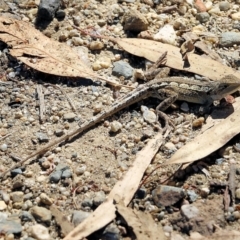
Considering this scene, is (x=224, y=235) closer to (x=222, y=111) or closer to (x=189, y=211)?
(x=189, y=211)

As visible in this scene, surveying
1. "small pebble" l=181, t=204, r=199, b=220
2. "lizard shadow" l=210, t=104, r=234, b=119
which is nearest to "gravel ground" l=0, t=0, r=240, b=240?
"small pebble" l=181, t=204, r=199, b=220

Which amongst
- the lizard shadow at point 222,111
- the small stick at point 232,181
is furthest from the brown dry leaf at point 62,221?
the lizard shadow at point 222,111

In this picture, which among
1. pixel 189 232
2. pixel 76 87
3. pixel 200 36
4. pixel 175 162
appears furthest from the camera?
pixel 200 36

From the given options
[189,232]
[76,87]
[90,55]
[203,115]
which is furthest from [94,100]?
[189,232]

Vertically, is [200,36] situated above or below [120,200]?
above

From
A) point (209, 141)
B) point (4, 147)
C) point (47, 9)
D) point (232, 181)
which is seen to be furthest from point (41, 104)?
point (232, 181)

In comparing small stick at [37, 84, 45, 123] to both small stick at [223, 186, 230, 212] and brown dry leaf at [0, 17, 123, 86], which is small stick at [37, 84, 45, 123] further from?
small stick at [223, 186, 230, 212]

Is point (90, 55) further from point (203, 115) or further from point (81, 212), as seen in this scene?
point (81, 212)

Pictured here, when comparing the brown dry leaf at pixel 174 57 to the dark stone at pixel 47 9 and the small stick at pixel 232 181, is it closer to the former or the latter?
the dark stone at pixel 47 9
